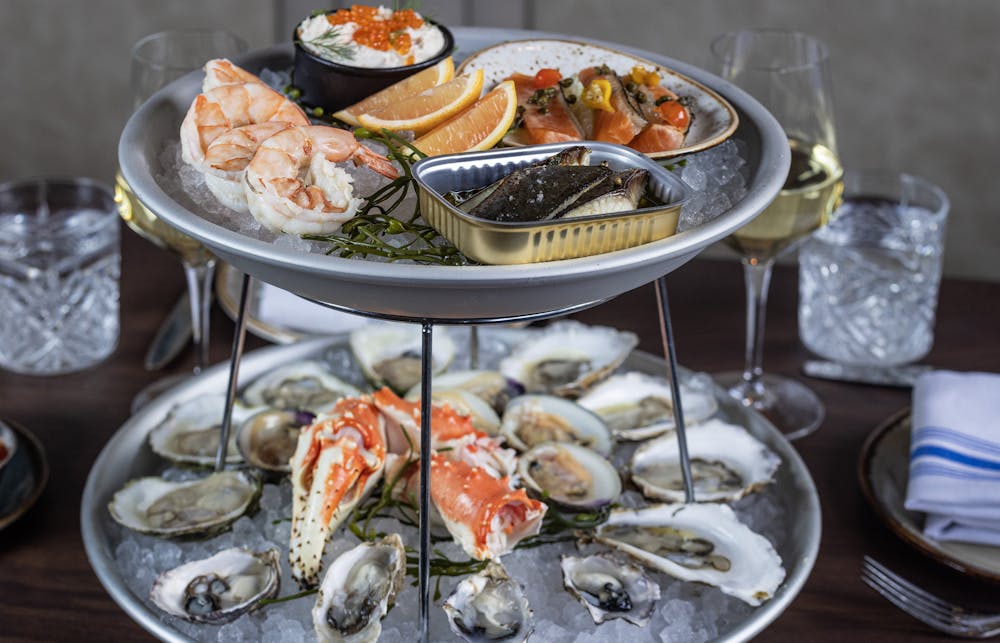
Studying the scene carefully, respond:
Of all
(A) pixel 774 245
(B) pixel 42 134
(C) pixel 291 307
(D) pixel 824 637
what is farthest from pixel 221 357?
(B) pixel 42 134

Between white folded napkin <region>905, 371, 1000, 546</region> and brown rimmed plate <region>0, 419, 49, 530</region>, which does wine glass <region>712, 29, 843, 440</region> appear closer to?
white folded napkin <region>905, 371, 1000, 546</region>

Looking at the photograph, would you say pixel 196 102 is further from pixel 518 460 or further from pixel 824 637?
pixel 824 637

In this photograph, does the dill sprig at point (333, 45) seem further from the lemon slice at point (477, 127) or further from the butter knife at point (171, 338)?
the butter knife at point (171, 338)

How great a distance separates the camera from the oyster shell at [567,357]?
59.4 inches

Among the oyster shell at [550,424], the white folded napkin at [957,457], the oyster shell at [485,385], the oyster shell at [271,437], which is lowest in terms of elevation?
the oyster shell at [271,437]

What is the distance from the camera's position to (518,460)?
1297 millimetres

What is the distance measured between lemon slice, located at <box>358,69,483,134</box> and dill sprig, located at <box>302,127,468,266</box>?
0.12 meters

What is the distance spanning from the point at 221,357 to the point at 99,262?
0.72 feet

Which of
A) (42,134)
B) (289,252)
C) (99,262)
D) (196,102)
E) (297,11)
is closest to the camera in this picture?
(289,252)

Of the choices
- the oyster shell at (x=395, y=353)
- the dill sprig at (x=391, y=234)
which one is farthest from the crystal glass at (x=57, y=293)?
the dill sprig at (x=391, y=234)

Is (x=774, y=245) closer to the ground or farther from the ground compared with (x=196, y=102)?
closer to the ground

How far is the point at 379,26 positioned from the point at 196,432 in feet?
1.81

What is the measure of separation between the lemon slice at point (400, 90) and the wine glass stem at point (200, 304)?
45 centimetres

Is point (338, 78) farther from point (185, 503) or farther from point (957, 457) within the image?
point (957, 457)
